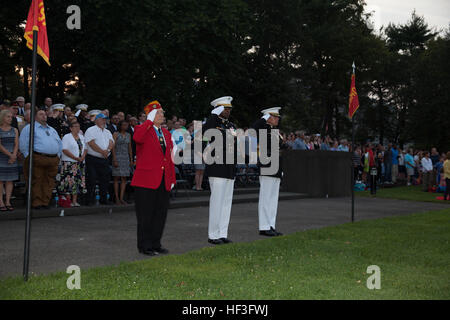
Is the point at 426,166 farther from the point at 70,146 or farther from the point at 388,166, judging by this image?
the point at 70,146

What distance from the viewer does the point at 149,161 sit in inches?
317

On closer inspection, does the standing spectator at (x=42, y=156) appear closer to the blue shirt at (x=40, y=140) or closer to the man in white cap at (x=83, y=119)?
the blue shirt at (x=40, y=140)

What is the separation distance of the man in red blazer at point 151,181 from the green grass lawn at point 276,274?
653mm

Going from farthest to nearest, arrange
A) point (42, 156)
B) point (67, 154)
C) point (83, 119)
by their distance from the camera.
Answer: point (83, 119) < point (67, 154) < point (42, 156)

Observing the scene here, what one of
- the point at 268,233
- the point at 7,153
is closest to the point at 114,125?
the point at 7,153

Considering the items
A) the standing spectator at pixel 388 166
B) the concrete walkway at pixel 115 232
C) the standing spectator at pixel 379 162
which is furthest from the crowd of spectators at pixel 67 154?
the standing spectator at pixel 388 166

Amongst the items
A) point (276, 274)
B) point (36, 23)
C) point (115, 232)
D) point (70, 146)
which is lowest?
point (276, 274)

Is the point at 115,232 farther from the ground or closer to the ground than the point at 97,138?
closer to the ground

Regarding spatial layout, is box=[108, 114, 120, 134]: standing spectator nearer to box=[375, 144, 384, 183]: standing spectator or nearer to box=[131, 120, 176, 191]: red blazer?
box=[131, 120, 176, 191]: red blazer

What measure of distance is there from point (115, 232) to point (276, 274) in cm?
447

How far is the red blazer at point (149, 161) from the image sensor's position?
799 cm

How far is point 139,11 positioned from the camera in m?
20.8

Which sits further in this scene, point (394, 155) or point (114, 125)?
point (394, 155)

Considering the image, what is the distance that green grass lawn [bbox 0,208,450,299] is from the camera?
5.66 meters
